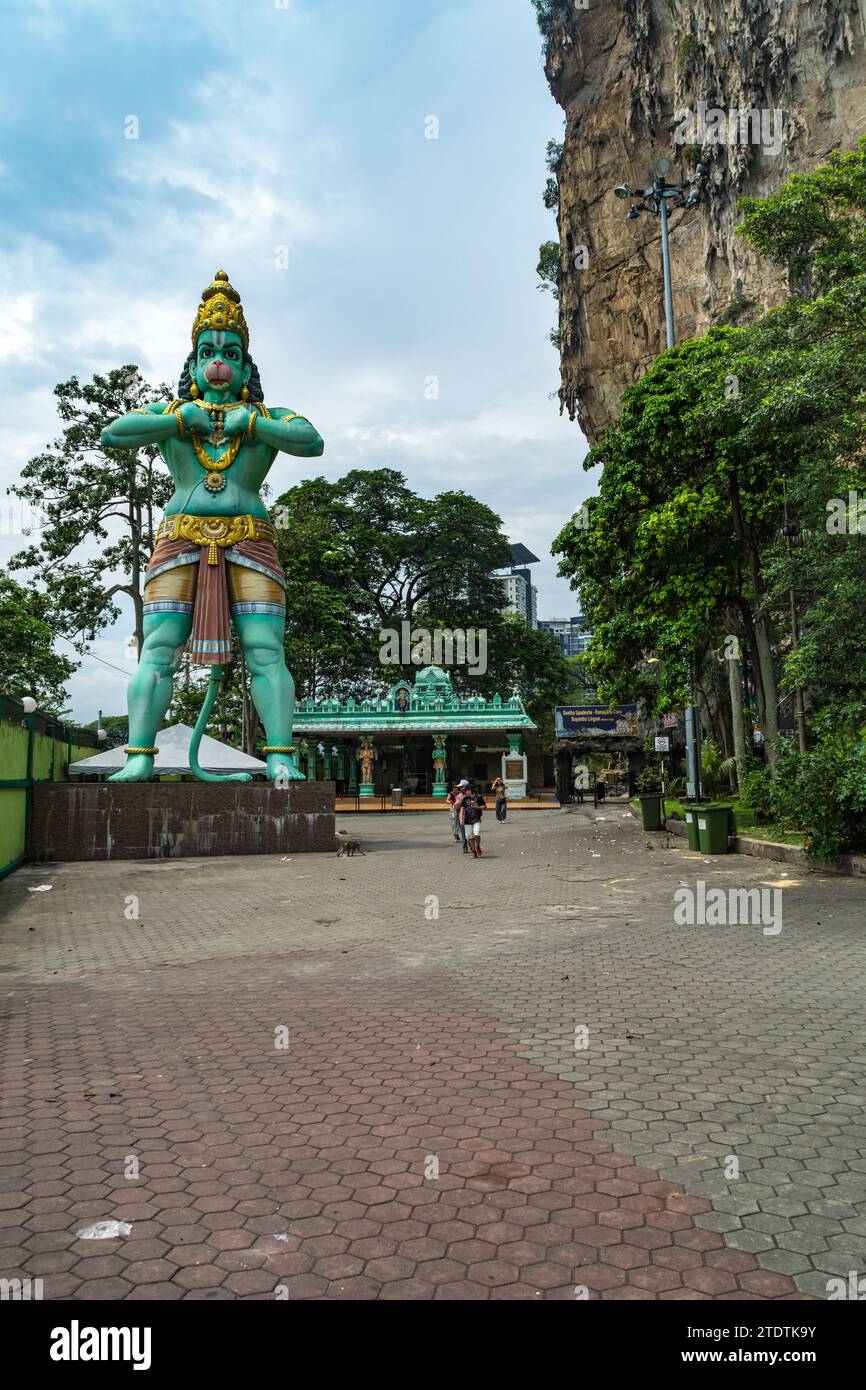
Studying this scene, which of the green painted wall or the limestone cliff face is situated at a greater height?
the limestone cliff face

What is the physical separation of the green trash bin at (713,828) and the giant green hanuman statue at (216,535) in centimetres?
802

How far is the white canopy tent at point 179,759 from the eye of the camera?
65.6ft

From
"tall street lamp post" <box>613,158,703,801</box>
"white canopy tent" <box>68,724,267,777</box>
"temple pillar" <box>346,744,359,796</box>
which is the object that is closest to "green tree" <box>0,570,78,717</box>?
"white canopy tent" <box>68,724,267,777</box>

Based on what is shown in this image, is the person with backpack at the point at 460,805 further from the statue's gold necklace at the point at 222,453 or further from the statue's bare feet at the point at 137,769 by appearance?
the statue's gold necklace at the point at 222,453

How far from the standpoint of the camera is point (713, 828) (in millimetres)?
16375

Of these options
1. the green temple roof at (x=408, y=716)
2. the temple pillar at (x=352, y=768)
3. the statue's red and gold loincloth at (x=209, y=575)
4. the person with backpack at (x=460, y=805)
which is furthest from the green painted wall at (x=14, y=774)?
the temple pillar at (x=352, y=768)

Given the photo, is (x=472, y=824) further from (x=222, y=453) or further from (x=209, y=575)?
(x=222, y=453)

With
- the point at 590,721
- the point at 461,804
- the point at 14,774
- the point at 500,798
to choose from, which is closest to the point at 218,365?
the point at 14,774

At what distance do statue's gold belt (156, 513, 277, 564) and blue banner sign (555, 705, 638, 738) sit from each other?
59.4ft

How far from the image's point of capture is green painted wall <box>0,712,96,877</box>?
46.1ft

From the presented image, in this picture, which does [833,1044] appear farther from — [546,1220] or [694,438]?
[694,438]

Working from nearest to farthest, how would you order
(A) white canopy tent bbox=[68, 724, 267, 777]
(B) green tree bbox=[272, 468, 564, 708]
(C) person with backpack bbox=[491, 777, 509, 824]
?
1. (A) white canopy tent bbox=[68, 724, 267, 777]
2. (C) person with backpack bbox=[491, 777, 509, 824]
3. (B) green tree bbox=[272, 468, 564, 708]

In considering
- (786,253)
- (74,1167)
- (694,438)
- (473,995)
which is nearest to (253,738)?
(694,438)

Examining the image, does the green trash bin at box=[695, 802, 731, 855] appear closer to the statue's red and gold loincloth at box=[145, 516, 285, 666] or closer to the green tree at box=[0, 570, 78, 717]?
the statue's red and gold loincloth at box=[145, 516, 285, 666]
